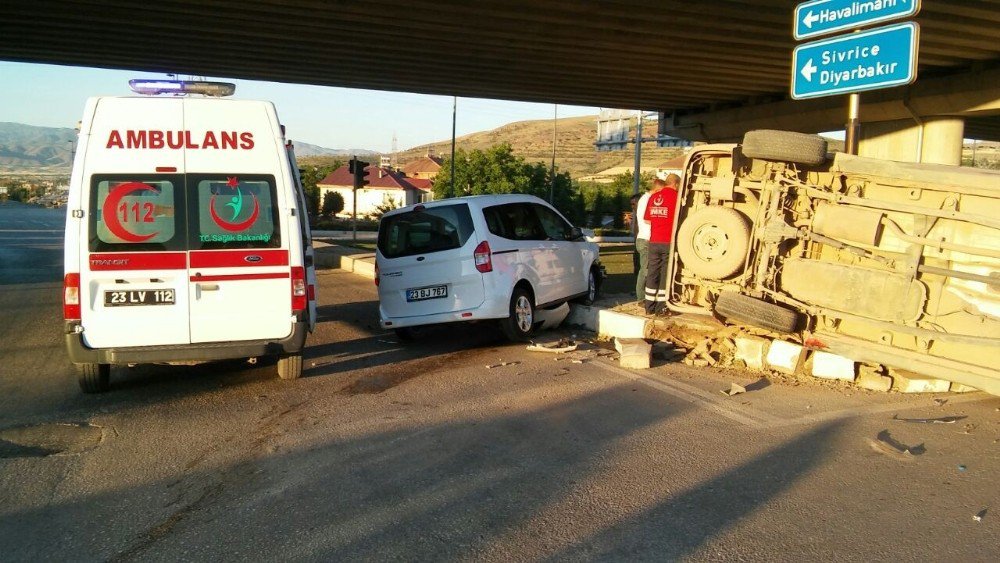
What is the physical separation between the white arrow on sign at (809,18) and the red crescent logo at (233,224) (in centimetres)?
626

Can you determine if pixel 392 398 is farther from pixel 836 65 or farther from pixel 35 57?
pixel 35 57

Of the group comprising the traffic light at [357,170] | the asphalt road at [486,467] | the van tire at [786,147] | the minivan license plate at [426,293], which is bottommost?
the asphalt road at [486,467]

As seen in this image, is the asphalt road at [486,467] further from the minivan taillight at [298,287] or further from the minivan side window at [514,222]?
the minivan side window at [514,222]

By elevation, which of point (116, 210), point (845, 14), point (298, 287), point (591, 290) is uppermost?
point (845, 14)

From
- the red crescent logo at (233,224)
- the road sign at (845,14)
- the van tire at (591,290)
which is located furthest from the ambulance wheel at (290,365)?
the road sign at (845,14)

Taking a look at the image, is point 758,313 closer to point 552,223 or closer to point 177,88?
point 552,223

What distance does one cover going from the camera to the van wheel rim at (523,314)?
9.88 m

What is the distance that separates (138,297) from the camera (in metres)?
7.23

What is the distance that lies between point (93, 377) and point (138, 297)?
93 centimetres

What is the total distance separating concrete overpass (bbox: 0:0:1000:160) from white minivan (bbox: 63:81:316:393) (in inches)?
306

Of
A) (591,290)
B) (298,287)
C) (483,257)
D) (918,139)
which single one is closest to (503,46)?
(591,290)

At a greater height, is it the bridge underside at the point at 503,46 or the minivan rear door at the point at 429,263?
the bridge underside at the point at 503,46

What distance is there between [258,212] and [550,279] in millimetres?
4275

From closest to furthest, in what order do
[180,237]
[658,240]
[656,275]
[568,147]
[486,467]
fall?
[486,467] → [180,237] → [658,240] → [656,275] → [568,147]
